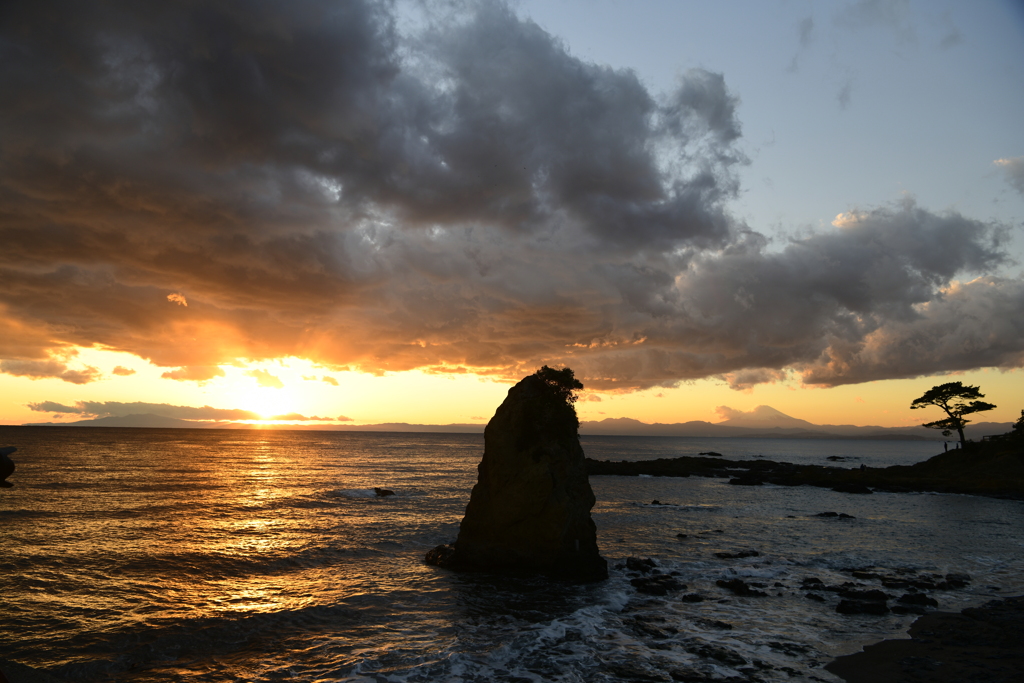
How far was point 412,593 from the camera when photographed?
2334 cm

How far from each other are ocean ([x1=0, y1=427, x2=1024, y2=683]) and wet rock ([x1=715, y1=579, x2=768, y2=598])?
399 millimetres

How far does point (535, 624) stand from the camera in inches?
766

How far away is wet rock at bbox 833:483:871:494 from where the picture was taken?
63713 mm

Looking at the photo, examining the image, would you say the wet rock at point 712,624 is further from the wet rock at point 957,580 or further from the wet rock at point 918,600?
the wet rock at point 957,580

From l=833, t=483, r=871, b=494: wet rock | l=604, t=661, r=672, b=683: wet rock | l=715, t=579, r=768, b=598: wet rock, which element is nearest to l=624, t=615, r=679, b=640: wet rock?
l=604, t=661, r=672, b=683: wet rock

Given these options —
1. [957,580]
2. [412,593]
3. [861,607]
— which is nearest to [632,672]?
[412,593]

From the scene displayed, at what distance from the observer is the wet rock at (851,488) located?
6371cm

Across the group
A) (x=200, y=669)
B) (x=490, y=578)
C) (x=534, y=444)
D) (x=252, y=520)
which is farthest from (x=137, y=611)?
(x=252, y=520)

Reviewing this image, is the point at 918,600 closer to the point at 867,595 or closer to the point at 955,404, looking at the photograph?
the point at 867,595

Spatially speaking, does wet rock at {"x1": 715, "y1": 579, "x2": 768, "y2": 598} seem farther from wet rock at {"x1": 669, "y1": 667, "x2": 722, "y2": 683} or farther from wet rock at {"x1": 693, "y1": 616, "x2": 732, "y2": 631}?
wet rock at {"x1": 669, "y1": 667, "x2": 722, "y2": 683}

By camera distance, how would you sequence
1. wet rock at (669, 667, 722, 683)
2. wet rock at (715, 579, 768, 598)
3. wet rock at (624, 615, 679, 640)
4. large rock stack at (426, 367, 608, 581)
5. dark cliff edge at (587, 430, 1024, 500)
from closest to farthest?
wet rock at (669, 667, 722, 683) < wet rock at (624, 615, 679, 640) < wet rock at (715, 579, 768, 598) < large rock stack at (426, 367, 608, 581) < dark cliff edge at (587, 430, 1024, 500)

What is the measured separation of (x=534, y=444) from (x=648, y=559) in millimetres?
8705

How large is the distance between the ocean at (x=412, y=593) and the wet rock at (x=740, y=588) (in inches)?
15.7

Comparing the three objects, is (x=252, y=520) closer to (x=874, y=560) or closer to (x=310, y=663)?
(x=310, y=663)
